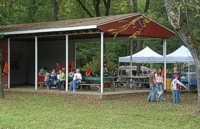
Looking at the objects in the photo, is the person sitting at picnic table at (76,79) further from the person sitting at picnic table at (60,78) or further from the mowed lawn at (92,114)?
the mowed lawn at (92,114)

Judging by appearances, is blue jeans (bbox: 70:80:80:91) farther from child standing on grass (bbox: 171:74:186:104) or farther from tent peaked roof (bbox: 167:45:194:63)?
tent peaked roof (bbox: 167:45:194:63)

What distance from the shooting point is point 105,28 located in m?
15.7

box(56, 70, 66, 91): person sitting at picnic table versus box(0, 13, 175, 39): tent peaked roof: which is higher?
box(0, 13, 175, 39): tent peaked roof

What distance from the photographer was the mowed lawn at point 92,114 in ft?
30.7

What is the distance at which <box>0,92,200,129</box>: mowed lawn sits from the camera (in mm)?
9367

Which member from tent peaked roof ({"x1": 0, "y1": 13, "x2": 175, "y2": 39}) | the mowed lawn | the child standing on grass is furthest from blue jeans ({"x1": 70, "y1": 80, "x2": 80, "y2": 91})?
the child standing on grass

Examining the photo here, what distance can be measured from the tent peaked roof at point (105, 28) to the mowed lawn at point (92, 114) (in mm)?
3129

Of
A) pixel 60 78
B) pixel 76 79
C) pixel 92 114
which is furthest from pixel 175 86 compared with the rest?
pixel 60 78

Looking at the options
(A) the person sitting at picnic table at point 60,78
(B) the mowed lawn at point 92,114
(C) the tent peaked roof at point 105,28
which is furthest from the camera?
(A) the person sitting at picnic table at point 60,78

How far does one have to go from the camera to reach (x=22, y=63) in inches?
922

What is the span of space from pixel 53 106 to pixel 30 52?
37.0 feet

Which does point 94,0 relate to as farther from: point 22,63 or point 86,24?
point 86,24

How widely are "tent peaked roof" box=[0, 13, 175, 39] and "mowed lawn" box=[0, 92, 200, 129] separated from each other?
313 centimetres

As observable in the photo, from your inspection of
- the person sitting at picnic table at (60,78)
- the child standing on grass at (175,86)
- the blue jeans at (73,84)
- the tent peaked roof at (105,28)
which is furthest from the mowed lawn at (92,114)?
the tent peaked roof at (105,28)
